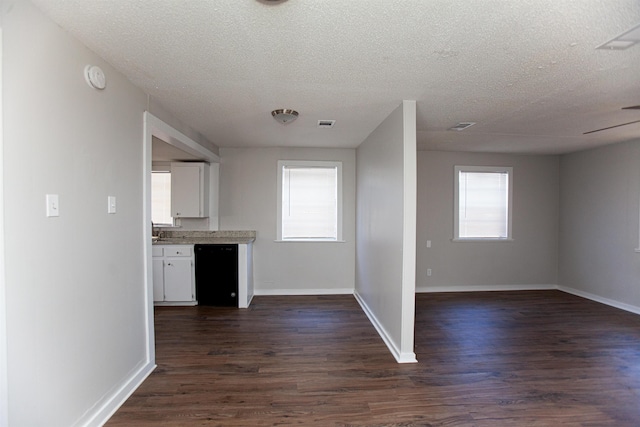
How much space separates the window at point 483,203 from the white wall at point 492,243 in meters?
0.11

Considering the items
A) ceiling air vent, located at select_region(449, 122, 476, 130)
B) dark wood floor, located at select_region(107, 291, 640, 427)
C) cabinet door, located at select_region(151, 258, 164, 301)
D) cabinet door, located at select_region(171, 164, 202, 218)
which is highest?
ceiling air vent, located at select_region(449, 122, 476, 130)

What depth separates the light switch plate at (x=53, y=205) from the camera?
152 cm

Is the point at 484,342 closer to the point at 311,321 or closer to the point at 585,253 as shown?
the point at 311,321

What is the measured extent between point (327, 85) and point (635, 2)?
1.68 m

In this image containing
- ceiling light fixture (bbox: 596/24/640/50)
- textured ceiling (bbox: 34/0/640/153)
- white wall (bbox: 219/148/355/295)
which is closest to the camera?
textured ceiling (bbox: 34/0/640/153)

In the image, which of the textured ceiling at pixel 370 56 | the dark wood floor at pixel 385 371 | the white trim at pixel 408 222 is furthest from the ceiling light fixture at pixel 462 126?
the dark wood floor at pixel 385 371

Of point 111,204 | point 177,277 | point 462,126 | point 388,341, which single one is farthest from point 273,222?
point 462,126

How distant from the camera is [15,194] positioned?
1.35 meters

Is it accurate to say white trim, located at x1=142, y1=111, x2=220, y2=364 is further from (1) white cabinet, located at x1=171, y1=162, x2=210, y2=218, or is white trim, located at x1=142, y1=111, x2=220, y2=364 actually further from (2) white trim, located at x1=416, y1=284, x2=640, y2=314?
(2) white trim, located at x1=416, y1=284, x2=640, y2=314

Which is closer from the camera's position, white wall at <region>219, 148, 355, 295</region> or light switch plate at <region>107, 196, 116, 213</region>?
light switch plate at <region>107, 196, 116, 213</region>

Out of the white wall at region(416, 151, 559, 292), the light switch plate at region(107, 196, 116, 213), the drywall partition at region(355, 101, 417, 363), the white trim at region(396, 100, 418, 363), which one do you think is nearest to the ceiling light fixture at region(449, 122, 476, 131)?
the drywall partition at region(355, 101, 417, 363)

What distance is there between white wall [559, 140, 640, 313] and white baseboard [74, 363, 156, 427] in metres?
5.97

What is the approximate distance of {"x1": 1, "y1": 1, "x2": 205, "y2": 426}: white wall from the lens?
135cm

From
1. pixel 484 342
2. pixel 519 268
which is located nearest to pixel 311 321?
pixel 484 342
